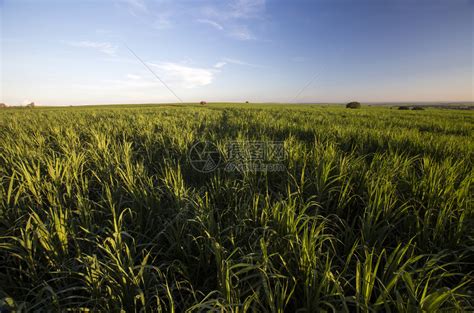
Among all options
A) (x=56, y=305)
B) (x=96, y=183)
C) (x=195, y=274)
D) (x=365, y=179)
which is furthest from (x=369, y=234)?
(x=96, y=183)

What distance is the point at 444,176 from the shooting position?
212cm

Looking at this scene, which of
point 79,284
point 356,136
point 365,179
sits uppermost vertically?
point 356,136

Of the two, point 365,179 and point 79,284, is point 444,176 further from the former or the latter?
point 79,284

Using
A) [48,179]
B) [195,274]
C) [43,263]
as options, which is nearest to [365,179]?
A: [195,274]

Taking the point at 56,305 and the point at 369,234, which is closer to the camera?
the point at 56,305

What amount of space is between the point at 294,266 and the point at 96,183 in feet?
8.69

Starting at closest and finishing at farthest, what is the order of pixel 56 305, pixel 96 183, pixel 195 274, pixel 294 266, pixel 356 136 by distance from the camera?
pixel 56 305, pixel 294 266, pixel 195 274, pixel 96 183, pixel 356 136

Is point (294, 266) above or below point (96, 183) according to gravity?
below

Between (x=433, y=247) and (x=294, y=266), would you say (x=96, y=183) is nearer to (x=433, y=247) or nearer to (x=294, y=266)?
(x=294, y=266)

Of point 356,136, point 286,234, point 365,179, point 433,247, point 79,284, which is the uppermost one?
point 356,136

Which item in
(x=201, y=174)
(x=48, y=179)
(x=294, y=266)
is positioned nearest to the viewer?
(x=294, y=266)

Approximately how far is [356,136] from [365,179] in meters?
2.83

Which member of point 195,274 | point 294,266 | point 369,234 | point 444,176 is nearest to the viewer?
point 294,266

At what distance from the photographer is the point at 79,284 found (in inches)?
52.8
